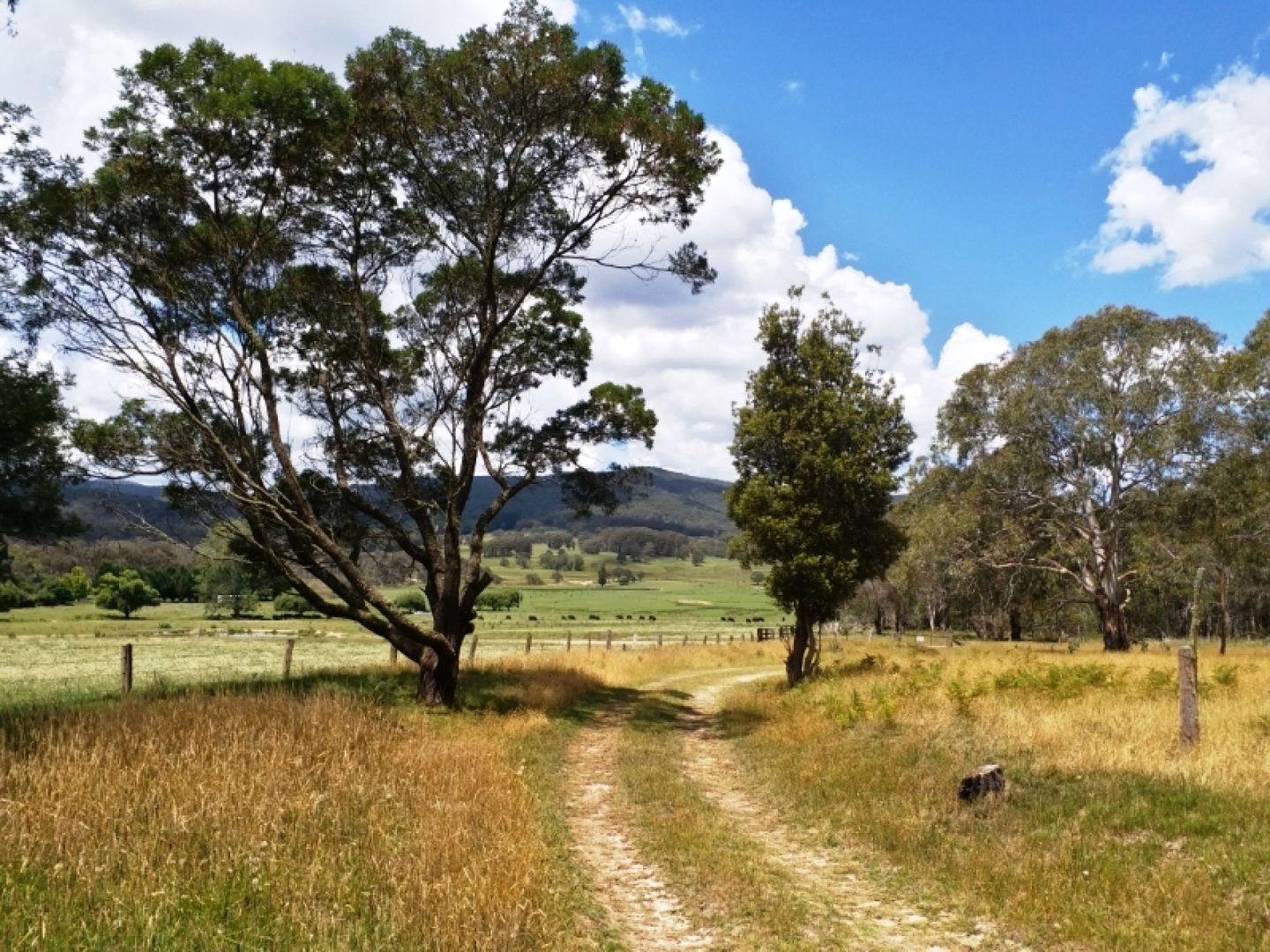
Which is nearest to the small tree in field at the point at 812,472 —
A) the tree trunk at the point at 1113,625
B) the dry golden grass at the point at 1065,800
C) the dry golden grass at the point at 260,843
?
the dry golden grass at the point at 1065,800

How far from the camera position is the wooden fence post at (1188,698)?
441 inches

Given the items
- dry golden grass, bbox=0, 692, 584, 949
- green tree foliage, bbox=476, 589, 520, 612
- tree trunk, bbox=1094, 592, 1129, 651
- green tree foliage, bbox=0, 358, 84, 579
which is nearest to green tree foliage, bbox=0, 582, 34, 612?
green tree foliage, bbox=476, 589, 520, 612

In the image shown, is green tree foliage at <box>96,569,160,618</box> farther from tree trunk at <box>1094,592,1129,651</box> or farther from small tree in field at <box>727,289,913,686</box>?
tree trunk at <box>1094,592,1129,651</box>

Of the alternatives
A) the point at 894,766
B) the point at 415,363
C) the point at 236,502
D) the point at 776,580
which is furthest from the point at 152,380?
the point at 776,580

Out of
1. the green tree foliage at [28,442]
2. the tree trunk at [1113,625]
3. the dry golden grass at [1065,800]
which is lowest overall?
the tree trunk at [1113,625]

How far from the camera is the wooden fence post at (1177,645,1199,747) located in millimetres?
11203

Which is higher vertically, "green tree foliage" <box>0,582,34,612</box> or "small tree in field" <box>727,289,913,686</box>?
"small tree in field" <box>727,289,913,686</box>

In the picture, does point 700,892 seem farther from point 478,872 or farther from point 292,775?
point 292,775

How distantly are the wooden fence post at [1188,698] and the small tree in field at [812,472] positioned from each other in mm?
11905

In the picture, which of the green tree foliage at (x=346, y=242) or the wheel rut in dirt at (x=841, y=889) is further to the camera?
the green tree foliage at (x=346, y=242)

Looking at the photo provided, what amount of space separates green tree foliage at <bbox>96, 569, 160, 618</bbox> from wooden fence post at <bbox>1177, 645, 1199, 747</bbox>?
110727 millimetres

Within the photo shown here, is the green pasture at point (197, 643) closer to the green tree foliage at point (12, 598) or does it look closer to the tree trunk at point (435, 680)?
the green tree foliage at point (12, 598)

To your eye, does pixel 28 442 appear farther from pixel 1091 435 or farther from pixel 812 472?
pixel 1091 435

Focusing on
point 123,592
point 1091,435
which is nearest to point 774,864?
point 1091,435
